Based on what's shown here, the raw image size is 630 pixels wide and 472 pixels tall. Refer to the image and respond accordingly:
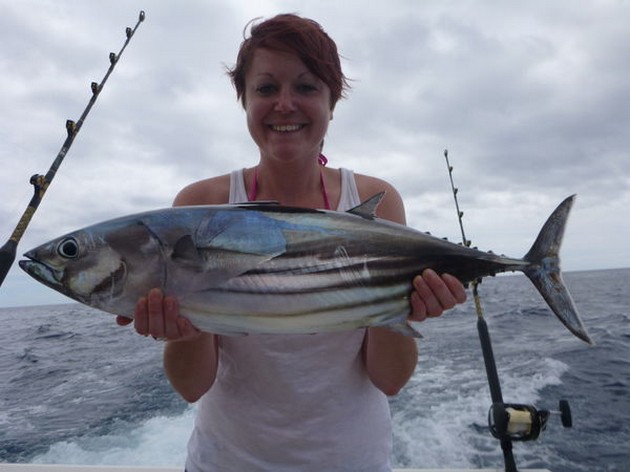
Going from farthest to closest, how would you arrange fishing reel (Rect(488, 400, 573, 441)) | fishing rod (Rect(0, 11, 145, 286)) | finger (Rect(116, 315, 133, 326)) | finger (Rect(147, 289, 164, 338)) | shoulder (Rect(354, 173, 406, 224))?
fishing reel (Rect(488, 400, 573, 441))
fishing rod (Rect(0, 11, 145, 286))
shoulder (Rect(354, 173, 406, 224))
finger (Rect(116, 315, 133, 326))
finger (Rect(147, 289, 164, 338))

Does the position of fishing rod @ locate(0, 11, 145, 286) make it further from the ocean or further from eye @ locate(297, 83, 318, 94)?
the ocean

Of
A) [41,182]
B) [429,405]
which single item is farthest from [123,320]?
[429,405]

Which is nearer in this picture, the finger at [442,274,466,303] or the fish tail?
the finger at [442,274,466,303]

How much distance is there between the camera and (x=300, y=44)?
6.93ft

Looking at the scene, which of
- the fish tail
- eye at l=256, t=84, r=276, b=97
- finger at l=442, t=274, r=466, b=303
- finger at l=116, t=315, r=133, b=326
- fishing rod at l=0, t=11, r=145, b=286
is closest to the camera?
Answer: finger at l=116, t=315, r=133, b=326

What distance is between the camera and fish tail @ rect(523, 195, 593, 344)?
6.71 feet

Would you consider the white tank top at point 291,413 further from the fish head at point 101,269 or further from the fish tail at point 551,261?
the fish tail at point 551,261

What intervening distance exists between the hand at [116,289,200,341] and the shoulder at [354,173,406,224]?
111 cm

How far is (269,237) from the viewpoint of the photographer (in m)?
1.78

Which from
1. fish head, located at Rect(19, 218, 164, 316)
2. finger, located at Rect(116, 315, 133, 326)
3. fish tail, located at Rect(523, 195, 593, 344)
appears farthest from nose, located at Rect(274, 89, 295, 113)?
fish tail, located at Rect(523, 195, 593, 344)

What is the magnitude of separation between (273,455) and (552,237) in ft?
5.27

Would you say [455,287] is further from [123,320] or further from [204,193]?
[123,320]

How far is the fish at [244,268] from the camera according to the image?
1.67 m

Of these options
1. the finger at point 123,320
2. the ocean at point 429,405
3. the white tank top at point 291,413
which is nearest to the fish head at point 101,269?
the finger at point 123,320
